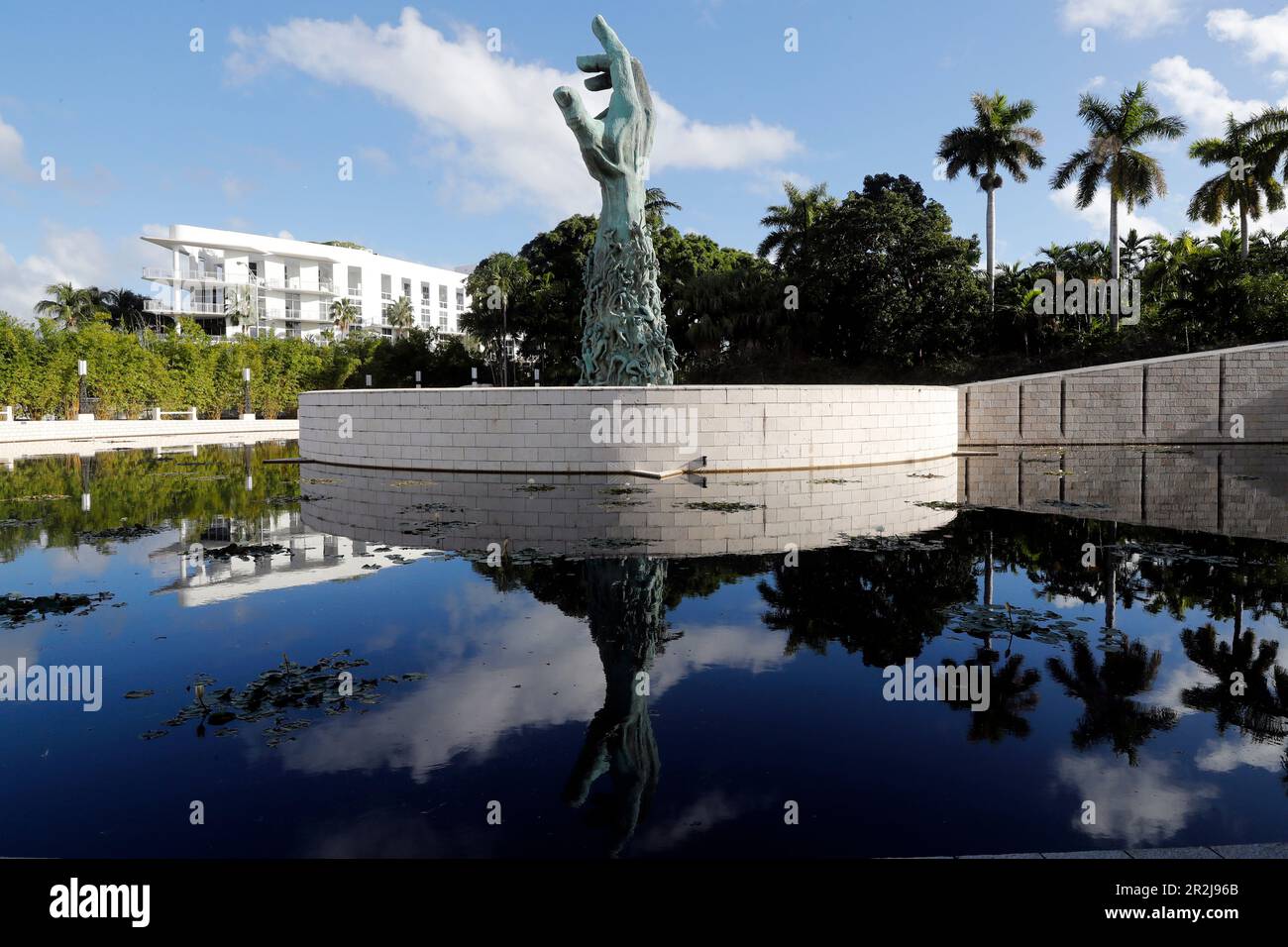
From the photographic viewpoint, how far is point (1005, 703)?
4.72m

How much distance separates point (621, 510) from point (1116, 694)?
766cm

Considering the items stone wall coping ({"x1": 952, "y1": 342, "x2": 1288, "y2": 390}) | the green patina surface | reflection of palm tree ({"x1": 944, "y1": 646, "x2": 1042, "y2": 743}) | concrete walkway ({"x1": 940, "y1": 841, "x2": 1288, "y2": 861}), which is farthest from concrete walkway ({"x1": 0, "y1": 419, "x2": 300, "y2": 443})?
concrete walkway ({"x1": 940, "y1": 841, "x2": 1288, "y2": 861})

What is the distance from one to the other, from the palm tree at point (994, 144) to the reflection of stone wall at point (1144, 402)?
472 inches

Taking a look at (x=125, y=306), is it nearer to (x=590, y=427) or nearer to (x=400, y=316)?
(x=400, y=316)

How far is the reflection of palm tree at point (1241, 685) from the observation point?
175 inches

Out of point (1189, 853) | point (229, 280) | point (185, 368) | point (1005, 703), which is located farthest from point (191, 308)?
point (1189, 853)

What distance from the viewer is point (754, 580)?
7723mm

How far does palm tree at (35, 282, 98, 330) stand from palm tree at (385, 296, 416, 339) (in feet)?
70.7

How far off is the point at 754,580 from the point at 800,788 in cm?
407

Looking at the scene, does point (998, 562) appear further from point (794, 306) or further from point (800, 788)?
point (794, 306)

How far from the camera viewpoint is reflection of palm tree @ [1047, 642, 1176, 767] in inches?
167

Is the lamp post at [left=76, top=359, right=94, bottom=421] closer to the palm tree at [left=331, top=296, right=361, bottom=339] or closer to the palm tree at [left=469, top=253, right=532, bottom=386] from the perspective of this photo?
the palm tree at [left=469, top=253, right=532, bottom=386]
